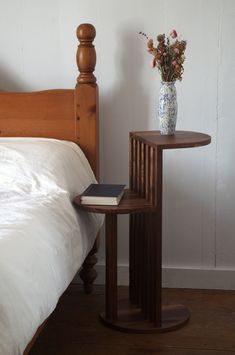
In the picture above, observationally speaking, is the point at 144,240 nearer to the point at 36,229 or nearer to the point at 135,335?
the point at 135,335

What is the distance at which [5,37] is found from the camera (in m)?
2.57

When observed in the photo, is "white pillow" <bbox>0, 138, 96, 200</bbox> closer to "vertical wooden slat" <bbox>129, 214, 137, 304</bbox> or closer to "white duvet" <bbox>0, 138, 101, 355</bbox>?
"white duvet" <bbox>0, 138, 101, 355</bbox>

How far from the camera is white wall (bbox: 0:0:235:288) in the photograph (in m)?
2.46

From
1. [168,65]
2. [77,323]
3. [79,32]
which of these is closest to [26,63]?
[79,32]

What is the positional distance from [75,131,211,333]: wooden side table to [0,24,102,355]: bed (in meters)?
0.14

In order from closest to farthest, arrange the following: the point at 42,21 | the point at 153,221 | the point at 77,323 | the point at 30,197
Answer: the point at 30,197 → the point at 153,221 → the point at 77,323 → the point at 42,21

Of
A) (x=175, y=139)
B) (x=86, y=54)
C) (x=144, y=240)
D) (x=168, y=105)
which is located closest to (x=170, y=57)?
(x=168, y=105)

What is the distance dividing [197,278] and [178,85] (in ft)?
2.96

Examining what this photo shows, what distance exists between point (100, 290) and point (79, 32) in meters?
1.17

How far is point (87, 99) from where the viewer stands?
239 centimetres

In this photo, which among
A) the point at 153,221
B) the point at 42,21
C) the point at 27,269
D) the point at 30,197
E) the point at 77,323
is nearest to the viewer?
the point at 27,269

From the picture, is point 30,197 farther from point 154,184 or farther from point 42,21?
point 42,21

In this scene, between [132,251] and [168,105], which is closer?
[168,105]

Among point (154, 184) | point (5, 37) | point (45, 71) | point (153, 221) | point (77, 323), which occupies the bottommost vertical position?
point (77, 323)
